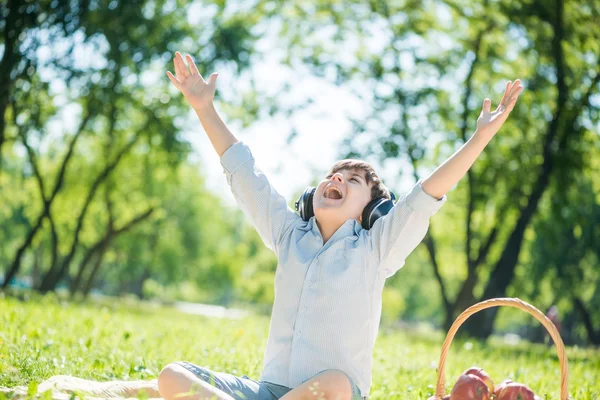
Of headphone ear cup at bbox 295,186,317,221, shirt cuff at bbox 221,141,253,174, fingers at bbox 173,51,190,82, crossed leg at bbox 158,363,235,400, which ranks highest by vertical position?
fingers at bbox 173,51,190,82

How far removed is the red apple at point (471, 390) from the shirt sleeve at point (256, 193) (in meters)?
1.25

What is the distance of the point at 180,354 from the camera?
20.5 feet

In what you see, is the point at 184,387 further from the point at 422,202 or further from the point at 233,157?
the point at 422,202

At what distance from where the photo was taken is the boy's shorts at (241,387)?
3.50 metres

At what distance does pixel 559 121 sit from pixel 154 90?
38.0 feet

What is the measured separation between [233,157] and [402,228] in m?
1.07

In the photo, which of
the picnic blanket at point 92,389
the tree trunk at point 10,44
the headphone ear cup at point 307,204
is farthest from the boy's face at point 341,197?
the tree trunk at point 10,44

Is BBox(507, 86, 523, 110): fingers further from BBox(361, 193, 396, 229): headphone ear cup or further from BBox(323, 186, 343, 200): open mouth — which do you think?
BBox(323, 186, 343, 200): open mouth

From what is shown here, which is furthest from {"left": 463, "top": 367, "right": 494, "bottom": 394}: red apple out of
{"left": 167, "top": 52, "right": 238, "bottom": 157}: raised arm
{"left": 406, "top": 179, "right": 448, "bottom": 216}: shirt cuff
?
{"left": 167, "top": 52, "right": 238, "bottom": 157}: raised arm

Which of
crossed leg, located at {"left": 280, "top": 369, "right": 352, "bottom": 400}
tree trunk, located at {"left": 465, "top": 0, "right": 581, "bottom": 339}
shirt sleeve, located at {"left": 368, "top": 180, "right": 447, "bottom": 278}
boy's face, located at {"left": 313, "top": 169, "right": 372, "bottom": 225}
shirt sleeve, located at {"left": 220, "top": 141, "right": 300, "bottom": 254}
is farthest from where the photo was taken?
tree trunk, located at {"left": 465, "top": 0, "right": 581, "bottom": 339}

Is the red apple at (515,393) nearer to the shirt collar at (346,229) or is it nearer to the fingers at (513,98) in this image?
the shirt collar at (346,229)

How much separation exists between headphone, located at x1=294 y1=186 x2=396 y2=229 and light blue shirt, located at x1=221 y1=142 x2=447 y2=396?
0.22ft

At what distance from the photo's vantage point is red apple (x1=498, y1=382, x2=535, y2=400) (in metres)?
3.41

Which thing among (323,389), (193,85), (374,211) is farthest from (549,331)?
(193,85)
